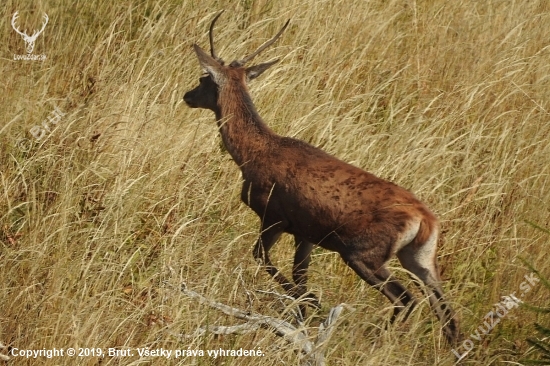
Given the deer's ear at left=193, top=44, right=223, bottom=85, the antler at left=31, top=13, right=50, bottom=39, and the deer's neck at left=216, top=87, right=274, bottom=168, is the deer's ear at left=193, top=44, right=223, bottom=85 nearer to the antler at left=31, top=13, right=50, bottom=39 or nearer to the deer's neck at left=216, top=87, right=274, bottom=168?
the deer's neck at left=216, top=87, right=274, bottom=168

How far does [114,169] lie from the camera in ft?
20.5

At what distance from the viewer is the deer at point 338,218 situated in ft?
17.9

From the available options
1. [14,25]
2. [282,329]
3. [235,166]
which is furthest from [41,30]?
[282,329]

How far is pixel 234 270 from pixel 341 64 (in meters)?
3.05

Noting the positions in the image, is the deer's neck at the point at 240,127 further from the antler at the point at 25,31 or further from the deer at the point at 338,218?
the antler at the point at 25,31

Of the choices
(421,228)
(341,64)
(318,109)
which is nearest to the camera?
(421,228)

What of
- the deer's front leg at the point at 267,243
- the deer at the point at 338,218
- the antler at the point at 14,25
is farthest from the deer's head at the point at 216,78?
the antler at the point at 14,25

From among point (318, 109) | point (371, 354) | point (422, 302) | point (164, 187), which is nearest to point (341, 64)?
point (318, 109)

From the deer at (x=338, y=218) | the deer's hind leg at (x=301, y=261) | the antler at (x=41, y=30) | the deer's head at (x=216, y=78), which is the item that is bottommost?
the deer's hind leg at (x=301, y=261)

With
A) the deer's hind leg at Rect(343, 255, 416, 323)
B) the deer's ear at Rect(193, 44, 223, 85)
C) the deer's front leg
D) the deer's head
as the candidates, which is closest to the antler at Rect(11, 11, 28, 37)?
the deer's head

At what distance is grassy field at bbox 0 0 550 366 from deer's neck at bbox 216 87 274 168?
0.29m

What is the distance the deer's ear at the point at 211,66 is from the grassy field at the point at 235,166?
0.45 meters

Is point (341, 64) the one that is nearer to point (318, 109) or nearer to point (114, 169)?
point (318, 109)

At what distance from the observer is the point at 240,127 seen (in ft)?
20.4
